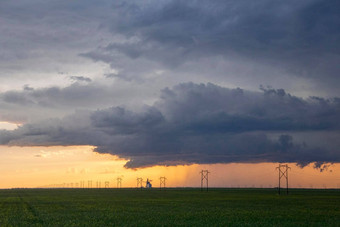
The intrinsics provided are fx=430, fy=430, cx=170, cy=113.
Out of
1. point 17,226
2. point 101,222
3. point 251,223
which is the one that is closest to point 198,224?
point 251,223

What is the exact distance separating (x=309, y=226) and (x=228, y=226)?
10778 millimetres

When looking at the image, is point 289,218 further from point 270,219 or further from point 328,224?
point 328,224

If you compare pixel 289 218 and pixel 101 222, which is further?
pixel 289 218

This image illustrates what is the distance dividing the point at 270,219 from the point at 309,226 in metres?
9.09

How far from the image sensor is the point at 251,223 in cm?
5838

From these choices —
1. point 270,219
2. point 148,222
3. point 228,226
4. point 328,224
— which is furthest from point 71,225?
point 328,224

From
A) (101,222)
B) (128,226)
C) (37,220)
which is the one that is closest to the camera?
(128,226)

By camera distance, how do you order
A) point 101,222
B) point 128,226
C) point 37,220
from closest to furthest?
point 128,226
point 101,222
point 37,220

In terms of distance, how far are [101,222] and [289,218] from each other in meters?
28.8

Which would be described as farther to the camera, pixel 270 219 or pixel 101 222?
pixel 270 219

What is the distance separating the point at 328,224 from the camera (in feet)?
190

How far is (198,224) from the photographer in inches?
2212

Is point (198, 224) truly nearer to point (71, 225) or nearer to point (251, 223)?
point (251, 223)

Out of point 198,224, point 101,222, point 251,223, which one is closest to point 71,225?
point 101,222
